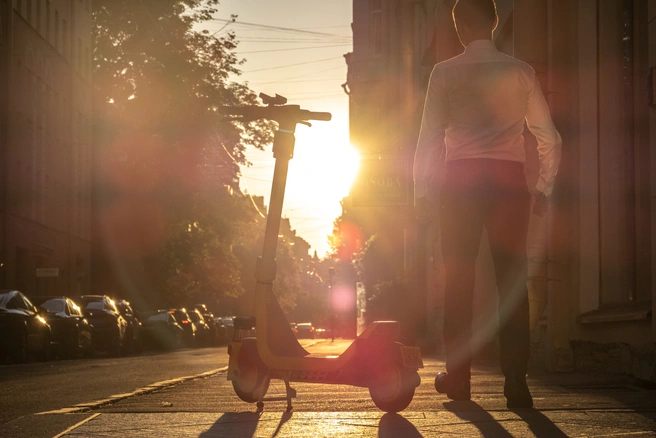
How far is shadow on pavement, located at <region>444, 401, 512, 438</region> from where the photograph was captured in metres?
5.06

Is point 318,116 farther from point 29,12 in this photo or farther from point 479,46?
point 29,12

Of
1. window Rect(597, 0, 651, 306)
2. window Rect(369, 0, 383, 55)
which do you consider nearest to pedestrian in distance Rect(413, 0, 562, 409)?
window Rect(597, 0, 651, 306)

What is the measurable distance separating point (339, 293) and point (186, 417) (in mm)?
63266

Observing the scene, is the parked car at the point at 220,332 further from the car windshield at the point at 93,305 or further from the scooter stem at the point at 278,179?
the scooter stem at the point at 278,179

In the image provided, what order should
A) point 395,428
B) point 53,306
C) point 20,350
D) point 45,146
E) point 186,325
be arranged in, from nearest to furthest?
point 395,428, point 20,350, point 53,306, point 186,325, point 45,146

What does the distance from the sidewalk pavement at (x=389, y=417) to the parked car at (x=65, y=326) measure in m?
19.6

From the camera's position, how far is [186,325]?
4541 cm

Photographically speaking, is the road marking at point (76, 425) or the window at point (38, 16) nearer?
the road marking at point (76, 425)

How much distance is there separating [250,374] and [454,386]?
42.4 inches

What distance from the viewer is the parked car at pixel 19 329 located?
23.1 m

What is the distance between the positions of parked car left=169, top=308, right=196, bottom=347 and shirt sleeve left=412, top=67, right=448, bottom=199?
123 feet

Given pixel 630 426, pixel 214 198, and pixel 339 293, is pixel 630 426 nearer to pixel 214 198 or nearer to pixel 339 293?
pixel 214 198

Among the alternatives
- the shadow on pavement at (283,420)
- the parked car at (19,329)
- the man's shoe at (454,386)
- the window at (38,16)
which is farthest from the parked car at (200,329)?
the shadow on pavement at (283,420)

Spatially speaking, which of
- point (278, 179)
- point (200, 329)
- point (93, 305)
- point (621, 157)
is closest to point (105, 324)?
point (93, 305)
